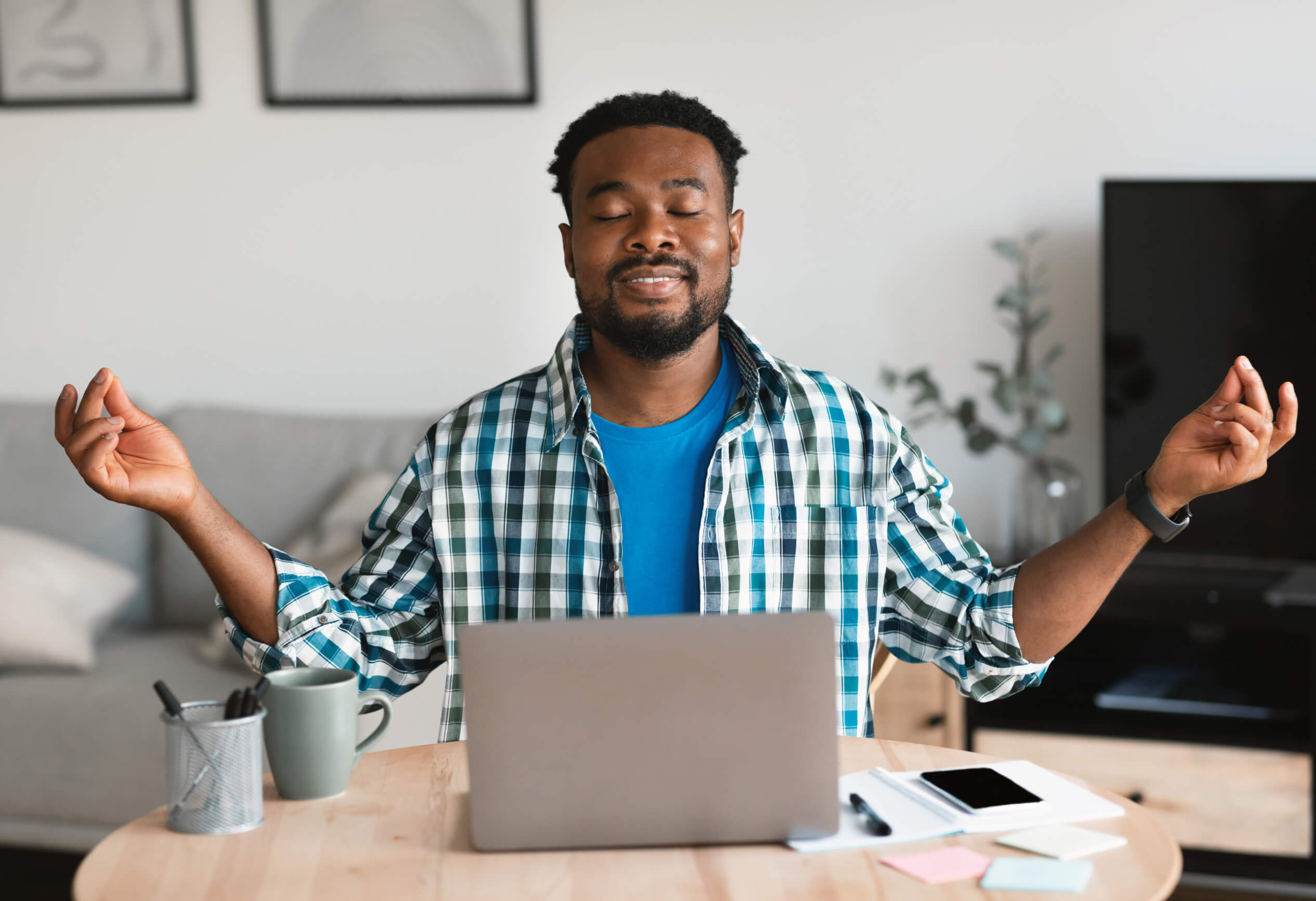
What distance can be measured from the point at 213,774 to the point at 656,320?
673 mm

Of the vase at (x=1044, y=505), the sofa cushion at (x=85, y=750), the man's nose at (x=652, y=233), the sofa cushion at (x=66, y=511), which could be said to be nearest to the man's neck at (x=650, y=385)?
the man's nose at (x=652, y=233)

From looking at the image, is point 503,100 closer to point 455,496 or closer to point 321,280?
point 321,280

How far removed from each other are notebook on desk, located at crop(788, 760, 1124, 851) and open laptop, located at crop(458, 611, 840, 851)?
56 mm

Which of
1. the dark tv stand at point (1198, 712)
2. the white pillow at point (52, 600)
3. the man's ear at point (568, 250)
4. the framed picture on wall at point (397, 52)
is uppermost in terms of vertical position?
the framed picture on wall at point (397, 52)

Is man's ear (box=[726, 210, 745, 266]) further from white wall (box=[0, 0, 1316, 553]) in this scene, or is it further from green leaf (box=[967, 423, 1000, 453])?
white wall (box=[0, 0, 1316, 553])

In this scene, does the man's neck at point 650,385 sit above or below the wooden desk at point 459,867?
above

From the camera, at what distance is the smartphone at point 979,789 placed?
90cm

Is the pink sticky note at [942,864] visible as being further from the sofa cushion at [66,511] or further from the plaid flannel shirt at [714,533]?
the sofa cushion at [66,511]

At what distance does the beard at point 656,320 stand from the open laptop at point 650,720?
593mm

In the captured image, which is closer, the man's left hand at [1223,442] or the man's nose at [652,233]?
the man's left hand at [1223,442]

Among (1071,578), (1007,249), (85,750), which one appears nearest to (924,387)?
(1007,249)

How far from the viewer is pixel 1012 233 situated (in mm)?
2572

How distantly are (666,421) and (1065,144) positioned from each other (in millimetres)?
1546

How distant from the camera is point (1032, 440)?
95.3 inches
